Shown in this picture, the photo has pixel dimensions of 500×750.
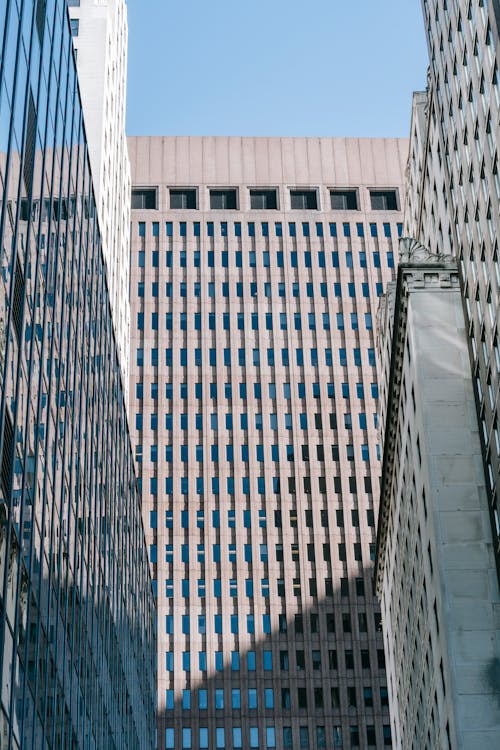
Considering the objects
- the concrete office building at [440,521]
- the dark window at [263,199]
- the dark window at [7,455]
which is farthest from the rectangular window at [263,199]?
the dark window at [7,455]

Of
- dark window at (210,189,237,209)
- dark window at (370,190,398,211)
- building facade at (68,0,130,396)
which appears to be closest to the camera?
building facade at (68,0,130,396)

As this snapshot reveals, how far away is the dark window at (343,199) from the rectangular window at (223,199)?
12.7m

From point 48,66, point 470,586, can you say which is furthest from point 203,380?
point 48,66

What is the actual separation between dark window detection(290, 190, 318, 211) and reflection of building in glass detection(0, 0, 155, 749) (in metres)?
98.2

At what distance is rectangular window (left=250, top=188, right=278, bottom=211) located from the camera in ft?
542

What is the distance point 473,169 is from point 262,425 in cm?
8384

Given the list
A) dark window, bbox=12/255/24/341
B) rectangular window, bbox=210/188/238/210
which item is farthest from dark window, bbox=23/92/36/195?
rectangular window, bbox=210/188/238/210

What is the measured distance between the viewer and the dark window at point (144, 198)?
6452 inches

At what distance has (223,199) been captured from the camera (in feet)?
545

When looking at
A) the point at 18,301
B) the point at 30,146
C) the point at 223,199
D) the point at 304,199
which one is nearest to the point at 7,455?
the point at 18,301

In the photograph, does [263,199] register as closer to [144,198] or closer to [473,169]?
[144,198]

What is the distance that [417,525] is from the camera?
3009 inches

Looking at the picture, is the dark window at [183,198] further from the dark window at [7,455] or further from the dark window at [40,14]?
the dark window at [7,455]

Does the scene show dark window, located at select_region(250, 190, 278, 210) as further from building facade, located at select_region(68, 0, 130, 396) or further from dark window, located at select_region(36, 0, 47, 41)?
dark window, located at select_region(36, 0, 47, 41)
